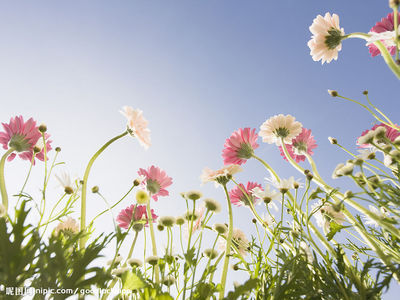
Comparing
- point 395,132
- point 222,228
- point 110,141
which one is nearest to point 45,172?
point 110,141

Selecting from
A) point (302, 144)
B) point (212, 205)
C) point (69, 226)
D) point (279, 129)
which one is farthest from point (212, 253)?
point (302, 144)

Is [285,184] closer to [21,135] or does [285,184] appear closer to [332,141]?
[332,141]

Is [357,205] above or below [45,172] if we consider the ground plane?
below

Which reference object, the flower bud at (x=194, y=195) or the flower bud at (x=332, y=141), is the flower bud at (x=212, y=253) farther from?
the flower bud at (x=332, y=141)

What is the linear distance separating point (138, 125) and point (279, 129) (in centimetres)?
60

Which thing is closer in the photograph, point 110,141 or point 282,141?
point 110,141

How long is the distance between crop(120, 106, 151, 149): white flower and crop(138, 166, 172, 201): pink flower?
0.27 metres

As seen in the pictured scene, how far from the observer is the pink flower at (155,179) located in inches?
48.2

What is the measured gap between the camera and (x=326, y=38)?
3.67 ft

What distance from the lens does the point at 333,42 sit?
1.11m

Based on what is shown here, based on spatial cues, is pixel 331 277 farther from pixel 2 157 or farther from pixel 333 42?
pixel 2 157

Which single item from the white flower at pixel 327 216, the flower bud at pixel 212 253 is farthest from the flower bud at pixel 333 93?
the flower bud at pixel 212 253

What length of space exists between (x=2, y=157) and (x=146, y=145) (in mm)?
450

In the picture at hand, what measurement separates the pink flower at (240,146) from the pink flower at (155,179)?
273mm
